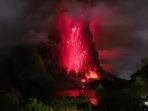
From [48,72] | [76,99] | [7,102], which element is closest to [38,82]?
[48,72]

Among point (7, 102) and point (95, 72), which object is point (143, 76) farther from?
point (95, 72)

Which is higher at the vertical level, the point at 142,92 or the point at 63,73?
the point at 142,92

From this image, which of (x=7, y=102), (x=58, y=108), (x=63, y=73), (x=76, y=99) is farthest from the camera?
(x=63, y=73)

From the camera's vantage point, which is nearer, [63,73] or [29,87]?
[29,87]

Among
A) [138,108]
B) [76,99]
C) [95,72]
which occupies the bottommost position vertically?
[95,72]

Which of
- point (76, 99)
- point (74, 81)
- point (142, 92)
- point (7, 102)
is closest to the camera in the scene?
point (142, 92)

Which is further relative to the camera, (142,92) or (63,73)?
(63,73)

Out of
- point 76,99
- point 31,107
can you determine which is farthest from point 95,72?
point 31,107

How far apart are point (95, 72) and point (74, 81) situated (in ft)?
43.6

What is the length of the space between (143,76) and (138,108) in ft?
12.9

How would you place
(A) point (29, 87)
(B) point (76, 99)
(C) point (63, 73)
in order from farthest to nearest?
1. (C) point (63, 73)
2. (A) point (29, 87)
3. (B) point (76, 99)

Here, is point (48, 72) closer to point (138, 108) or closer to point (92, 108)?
point (92, 108)

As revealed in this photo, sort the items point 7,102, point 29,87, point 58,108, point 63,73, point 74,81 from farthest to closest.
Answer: point 63,73 < point 74,81 < point 29,87 < point 58,108 < point 7,102

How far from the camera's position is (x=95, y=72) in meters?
103
